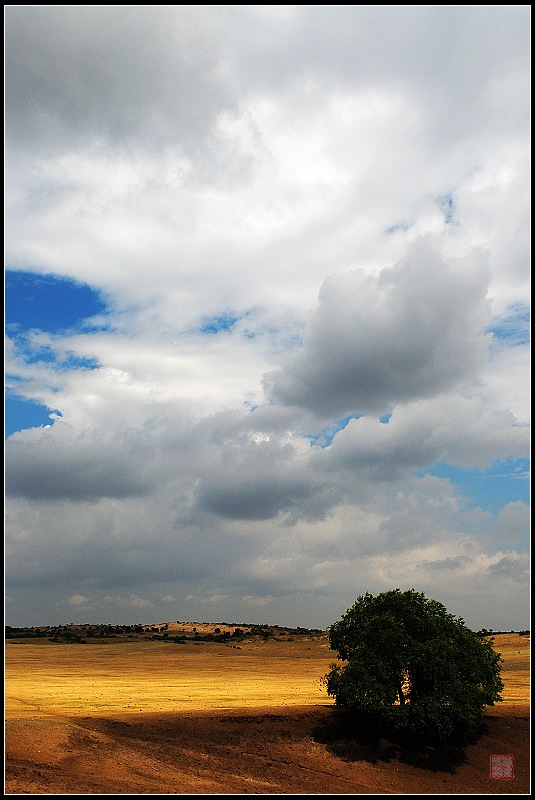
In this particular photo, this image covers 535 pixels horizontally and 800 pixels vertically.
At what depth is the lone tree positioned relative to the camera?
35.4 m

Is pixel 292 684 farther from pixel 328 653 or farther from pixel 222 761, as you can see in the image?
pixel 328 653

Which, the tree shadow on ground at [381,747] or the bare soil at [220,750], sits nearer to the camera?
the bare soil at [220,750]

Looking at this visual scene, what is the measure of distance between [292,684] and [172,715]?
35.6m

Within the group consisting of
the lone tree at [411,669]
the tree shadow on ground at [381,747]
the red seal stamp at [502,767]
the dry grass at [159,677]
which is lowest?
the dry grass at [159,677]

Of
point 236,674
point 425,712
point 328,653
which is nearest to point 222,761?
point 425,712

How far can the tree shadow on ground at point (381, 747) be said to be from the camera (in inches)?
1356

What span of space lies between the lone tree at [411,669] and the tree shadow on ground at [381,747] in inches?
19.4

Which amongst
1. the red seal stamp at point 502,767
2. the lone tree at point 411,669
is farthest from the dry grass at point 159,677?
the red seal stamp at point 502,767

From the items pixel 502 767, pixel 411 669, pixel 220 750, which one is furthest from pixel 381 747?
pixel 220 750

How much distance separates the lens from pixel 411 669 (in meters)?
37.2

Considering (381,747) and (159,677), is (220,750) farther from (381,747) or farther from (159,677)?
(159,677)

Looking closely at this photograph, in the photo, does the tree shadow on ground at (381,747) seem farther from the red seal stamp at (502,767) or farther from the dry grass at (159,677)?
the dry grass at (159,677)

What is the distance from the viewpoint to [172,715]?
123 ft

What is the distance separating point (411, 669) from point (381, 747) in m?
4.88
